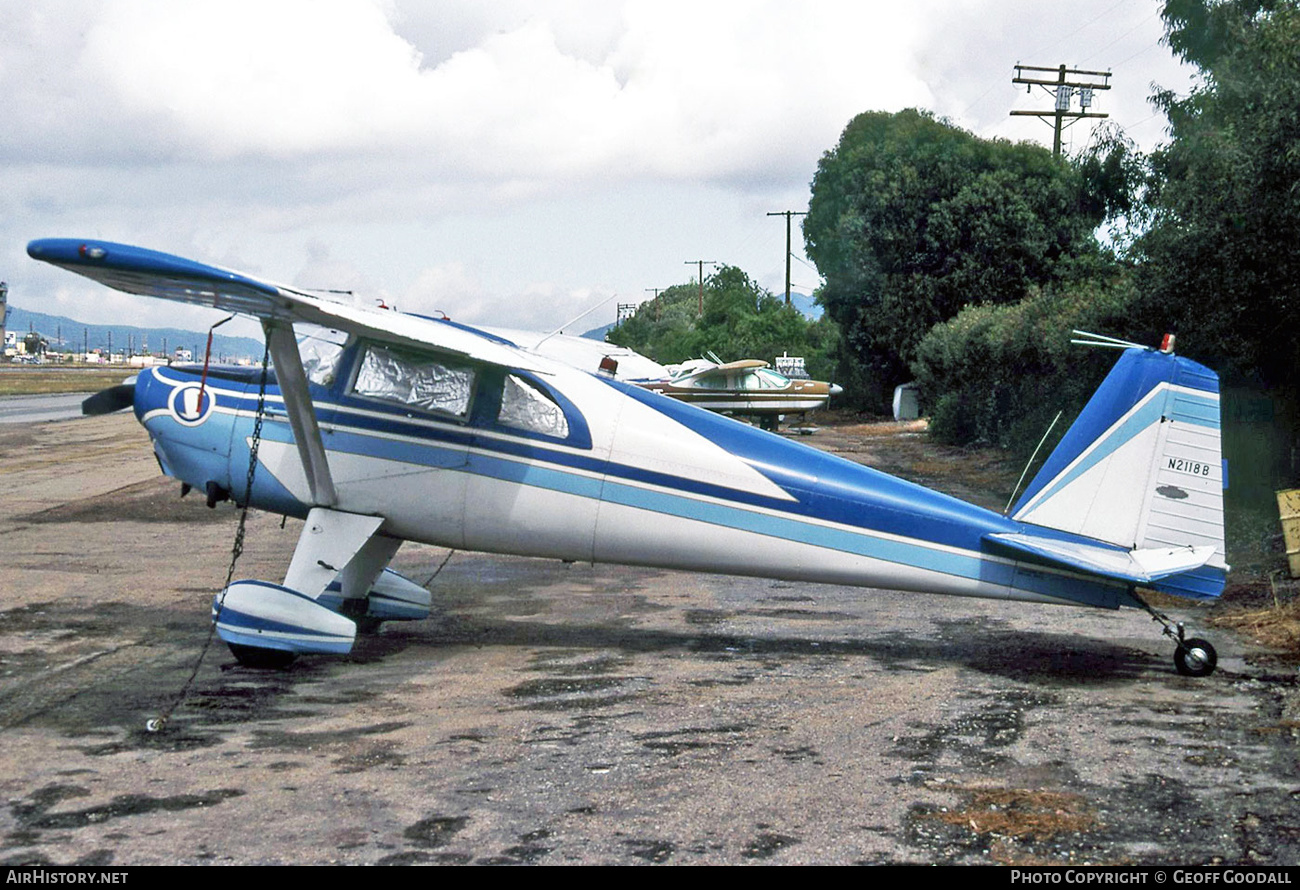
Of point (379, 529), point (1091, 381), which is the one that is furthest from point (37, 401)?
point (379, 529)

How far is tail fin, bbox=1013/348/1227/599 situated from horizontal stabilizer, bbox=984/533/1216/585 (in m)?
0.08

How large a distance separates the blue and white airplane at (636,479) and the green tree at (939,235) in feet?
133

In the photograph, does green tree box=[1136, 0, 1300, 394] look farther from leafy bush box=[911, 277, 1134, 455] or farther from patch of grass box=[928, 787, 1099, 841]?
patch of grass box=[928, 787, 1099, 841]

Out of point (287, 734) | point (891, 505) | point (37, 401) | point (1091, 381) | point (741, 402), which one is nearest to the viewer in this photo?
point (287, 734)

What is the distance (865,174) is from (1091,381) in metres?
34.0

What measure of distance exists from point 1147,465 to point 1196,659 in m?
1.40

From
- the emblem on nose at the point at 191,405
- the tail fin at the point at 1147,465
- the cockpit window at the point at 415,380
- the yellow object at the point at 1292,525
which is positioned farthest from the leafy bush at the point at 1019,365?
the emblem on nose at the point at 191,405

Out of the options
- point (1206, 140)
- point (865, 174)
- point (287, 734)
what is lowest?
point (287, 734)

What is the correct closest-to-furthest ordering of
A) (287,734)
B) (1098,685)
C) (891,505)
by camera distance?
(287,734)
(1098,685)
(891,505)

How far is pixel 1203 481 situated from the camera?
346 inches

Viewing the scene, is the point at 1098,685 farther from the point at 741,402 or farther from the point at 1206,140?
the point at 741,402

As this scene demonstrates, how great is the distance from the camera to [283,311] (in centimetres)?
804

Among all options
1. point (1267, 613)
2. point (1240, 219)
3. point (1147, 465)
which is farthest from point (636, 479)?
point (1240, 219)

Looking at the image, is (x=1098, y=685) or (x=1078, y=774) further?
(x=1098, y=685)
